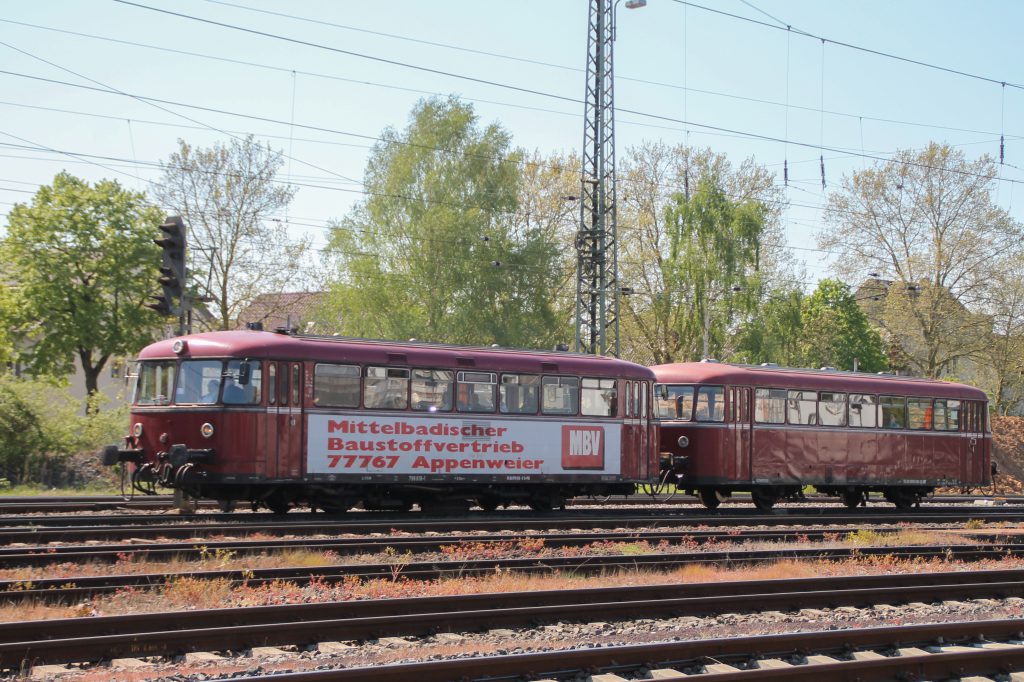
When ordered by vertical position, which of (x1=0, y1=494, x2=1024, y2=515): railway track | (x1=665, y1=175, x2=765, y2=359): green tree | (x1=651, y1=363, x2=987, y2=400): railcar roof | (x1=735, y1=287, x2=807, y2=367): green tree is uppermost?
(x1=665, y1=175, x2=765, y2=359): green tree

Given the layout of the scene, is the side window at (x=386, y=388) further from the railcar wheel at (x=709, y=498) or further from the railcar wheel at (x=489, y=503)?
the railcar wheel at (x=709, y=498)

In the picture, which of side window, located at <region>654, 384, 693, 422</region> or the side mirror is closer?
the side mirror

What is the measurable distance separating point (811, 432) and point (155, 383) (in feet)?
45.8

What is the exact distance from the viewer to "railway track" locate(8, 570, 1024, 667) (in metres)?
8.20

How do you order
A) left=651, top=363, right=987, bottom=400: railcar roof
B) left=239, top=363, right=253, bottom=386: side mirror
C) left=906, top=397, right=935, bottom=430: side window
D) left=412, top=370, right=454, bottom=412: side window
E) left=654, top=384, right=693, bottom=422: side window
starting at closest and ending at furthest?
left=239, top=363, right=253, bottom=386: side mirror < left=412, top=370, right=454, bottom=412: side window < left=651, top=363, right=987, bottom=400: railcar roof < left=654, top=384, right=693, bottom=422: side window < left=906, top=397, right=935, bottom=430: side window

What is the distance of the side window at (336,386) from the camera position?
17.9 m

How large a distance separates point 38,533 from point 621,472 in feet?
35.7

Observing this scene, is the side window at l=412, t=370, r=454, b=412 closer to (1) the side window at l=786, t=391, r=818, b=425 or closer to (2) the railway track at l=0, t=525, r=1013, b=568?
(2) the railway track at l=0, t=525, r=1013, b=568

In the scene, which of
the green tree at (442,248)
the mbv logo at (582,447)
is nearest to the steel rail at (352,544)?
the mbv logo at (582,447)

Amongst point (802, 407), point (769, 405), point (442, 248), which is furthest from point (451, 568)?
point (442, 248)

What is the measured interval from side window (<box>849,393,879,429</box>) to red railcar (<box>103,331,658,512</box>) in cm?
575

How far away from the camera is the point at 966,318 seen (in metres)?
49.0

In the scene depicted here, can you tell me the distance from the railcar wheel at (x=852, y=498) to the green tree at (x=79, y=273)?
2357 cm

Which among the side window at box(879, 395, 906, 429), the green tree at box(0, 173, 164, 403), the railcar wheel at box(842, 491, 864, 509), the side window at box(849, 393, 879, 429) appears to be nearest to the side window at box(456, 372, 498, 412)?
the side window at box(849, 393, 879, 429)
